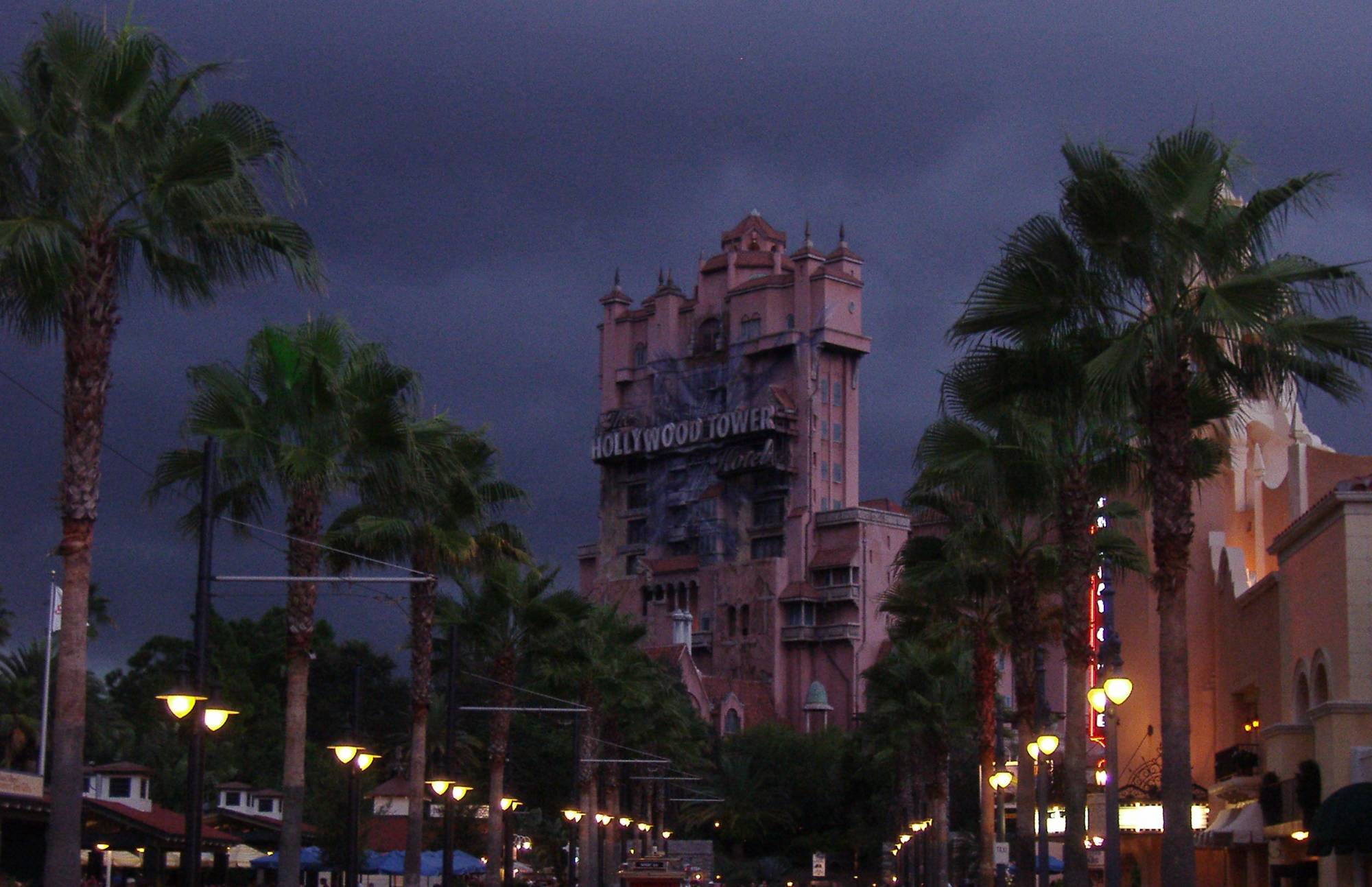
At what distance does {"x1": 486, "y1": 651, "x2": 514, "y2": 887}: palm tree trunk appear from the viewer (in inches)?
1748

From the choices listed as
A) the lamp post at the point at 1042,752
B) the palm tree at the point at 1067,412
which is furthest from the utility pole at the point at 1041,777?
the palm tree at the point at 1067,412

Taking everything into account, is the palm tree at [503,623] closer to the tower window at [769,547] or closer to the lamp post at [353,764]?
the lamp post at [353,764]

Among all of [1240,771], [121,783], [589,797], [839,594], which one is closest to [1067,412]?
[1240,771]

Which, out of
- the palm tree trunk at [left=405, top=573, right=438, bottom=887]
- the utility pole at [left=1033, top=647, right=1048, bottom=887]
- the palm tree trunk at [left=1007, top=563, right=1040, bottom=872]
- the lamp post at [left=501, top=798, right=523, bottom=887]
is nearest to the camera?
the palm tree trunk at [left=1007, top=563, right=1040, bottom=872]

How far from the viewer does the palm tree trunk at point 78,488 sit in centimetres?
1772

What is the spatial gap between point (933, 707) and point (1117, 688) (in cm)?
3508

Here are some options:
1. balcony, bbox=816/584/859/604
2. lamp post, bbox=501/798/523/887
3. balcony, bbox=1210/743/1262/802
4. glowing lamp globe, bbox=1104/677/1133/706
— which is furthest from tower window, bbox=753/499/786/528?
glowing lamp globe, bbox=1104/677/1133/706

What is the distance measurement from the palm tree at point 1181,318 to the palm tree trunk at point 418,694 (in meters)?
18.2

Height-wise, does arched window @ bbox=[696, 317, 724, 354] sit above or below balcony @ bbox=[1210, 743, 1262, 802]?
above

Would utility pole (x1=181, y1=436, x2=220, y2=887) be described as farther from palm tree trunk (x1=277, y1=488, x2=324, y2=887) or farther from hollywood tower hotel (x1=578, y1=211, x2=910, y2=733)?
hollywood tower hotel (x1=578, y1=211, x2=910, y2=733)

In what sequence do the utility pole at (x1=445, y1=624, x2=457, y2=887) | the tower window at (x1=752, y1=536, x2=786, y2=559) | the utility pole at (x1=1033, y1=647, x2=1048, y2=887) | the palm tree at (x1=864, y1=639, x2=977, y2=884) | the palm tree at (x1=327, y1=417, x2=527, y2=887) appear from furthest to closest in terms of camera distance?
the tower window at (x1=752, y1=536, x2=786, y2=559) → the palm tree at (x1=864, y1=639, x2=977, y2=884) → the utility pole at (x1=445, y1=624, x2=457, y2=887) → the utility pole at (x1=1033, y1=647, x2=1048, y2=887) → the palm tree at (x1=327, y1=417, x2=527, y2=887)

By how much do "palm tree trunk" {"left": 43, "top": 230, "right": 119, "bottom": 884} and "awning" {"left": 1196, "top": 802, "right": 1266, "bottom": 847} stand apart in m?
27.8

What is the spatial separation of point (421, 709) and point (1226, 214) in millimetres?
Answer: 22777

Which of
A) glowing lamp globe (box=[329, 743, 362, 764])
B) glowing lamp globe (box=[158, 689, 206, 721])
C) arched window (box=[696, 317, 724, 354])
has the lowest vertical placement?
glowing lamp globe (box=[329, 743, 362, 764])
